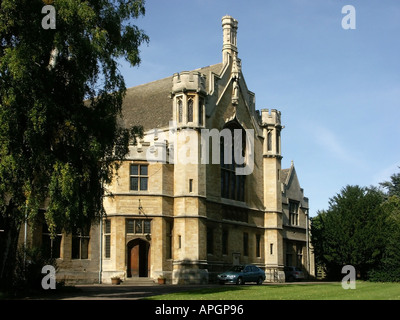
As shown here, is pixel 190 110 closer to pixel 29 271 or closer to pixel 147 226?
pixel 147 226

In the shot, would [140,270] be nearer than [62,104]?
No

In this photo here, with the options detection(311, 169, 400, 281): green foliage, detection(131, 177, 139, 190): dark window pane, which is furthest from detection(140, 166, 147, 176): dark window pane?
detection(311, 169, 400, 281): green foliage

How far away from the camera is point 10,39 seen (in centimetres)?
2130

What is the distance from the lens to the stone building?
3603cm

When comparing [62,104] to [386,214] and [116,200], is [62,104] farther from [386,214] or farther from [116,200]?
[386,214]

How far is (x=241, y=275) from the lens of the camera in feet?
115

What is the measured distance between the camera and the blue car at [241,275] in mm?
34781

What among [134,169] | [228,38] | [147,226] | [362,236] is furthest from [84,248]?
[362,236]

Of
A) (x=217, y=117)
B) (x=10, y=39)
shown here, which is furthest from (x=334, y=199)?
(x=10, y=39)

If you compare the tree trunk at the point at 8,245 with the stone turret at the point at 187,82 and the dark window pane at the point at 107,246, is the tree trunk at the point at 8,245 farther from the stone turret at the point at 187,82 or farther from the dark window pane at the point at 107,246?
the stone turret at the point at 187,82

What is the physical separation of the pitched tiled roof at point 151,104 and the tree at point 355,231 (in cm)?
1542

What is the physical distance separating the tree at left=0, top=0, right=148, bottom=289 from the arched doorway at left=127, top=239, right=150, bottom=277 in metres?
14.0

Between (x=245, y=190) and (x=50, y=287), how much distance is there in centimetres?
2287

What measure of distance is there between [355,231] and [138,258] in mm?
18570
